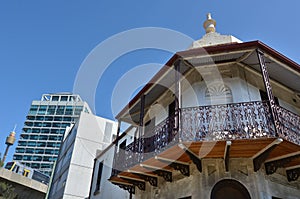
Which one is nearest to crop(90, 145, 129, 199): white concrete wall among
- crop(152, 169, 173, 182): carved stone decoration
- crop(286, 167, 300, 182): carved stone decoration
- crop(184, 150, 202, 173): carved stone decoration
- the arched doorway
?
crop(152, 169, 173, 182): carved stone decoration

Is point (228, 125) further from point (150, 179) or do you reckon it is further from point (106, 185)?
point (106, 185)

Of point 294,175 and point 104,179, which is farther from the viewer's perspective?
point 104,179

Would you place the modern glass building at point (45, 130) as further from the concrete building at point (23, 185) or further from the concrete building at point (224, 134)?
the concrete building at point (224, 134)

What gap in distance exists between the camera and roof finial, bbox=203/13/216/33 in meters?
11.0

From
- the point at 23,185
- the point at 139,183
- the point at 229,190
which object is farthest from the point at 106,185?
the point at 229,190

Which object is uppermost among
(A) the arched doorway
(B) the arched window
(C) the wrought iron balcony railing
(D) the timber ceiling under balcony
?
(D) the timber ceiling under balcony

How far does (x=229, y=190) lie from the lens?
6.68m

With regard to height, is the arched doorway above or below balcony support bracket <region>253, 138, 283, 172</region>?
below

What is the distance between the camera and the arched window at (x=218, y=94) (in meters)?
8.10

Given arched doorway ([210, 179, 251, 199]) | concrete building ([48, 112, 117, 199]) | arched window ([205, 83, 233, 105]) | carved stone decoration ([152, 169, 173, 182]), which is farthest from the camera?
concrete building ([48, 112, 117, 199])

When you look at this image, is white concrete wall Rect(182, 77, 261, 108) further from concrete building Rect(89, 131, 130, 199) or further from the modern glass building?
the modern glass building

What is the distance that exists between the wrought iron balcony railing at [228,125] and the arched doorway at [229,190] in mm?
1330

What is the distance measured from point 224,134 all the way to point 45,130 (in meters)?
102

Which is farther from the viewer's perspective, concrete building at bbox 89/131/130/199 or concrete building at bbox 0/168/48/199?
concrete building at bbox 0/168/48/199
